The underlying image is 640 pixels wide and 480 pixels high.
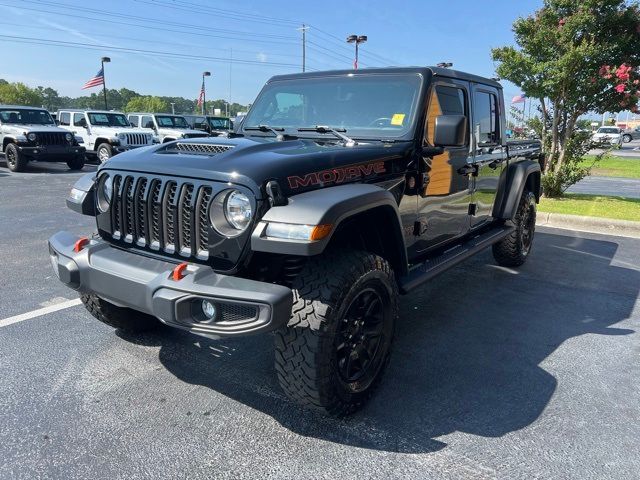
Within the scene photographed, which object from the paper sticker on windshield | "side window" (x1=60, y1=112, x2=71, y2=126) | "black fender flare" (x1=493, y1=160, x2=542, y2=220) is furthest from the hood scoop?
"side window" (x1=60, y1=112, x2=71, y2=126)

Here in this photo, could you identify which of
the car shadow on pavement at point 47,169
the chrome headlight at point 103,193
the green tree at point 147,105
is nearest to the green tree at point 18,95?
the green tree at point 147,105

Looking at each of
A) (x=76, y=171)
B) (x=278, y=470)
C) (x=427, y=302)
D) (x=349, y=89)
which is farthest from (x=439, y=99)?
(x=76, y=171)

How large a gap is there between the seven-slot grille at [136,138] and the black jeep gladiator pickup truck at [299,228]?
14277mm

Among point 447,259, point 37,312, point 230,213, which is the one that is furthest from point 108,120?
point 230,213

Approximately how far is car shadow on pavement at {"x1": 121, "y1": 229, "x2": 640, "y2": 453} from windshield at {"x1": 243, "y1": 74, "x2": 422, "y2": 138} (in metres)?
1.59

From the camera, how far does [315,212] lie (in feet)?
7.63

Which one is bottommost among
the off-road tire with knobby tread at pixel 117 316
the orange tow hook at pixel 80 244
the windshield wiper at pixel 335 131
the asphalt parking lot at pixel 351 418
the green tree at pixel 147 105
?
the asphalt parking lot at pixel 351 418

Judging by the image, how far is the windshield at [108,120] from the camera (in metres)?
17.3

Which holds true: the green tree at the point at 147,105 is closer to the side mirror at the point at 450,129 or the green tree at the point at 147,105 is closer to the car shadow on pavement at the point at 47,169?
the car shadow on pavement at the point at 47,169

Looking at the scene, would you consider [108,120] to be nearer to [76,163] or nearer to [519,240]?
[76,163]

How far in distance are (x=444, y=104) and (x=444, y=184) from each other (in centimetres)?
61

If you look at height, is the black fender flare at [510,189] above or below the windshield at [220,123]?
below

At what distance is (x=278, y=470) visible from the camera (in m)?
2.30

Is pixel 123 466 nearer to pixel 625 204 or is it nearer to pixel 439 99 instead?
pixel 439 99
